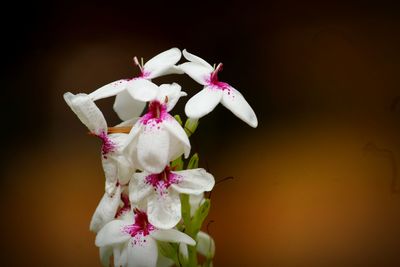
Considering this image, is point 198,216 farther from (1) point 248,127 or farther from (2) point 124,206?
(1) point 248,127

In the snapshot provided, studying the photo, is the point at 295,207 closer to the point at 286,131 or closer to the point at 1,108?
the point at 286,131

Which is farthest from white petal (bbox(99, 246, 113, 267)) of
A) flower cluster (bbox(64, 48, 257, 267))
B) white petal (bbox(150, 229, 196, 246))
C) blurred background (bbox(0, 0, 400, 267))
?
blurred background (bbox(0, 0, 400, 267))

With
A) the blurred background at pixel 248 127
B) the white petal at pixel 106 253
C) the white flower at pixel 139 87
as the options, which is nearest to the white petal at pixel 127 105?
the white flower at pixel 139 87

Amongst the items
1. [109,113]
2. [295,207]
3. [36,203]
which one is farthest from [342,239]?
[36,203]

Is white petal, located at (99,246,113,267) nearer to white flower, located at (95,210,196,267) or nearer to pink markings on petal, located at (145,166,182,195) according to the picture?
white flower, located at (95,210,196,267)

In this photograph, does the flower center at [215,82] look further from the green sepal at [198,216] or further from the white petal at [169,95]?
the green sepal at [198,216]

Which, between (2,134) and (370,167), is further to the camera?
(2,134)

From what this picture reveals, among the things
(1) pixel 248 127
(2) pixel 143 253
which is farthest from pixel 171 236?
(1) pixel 248 127
